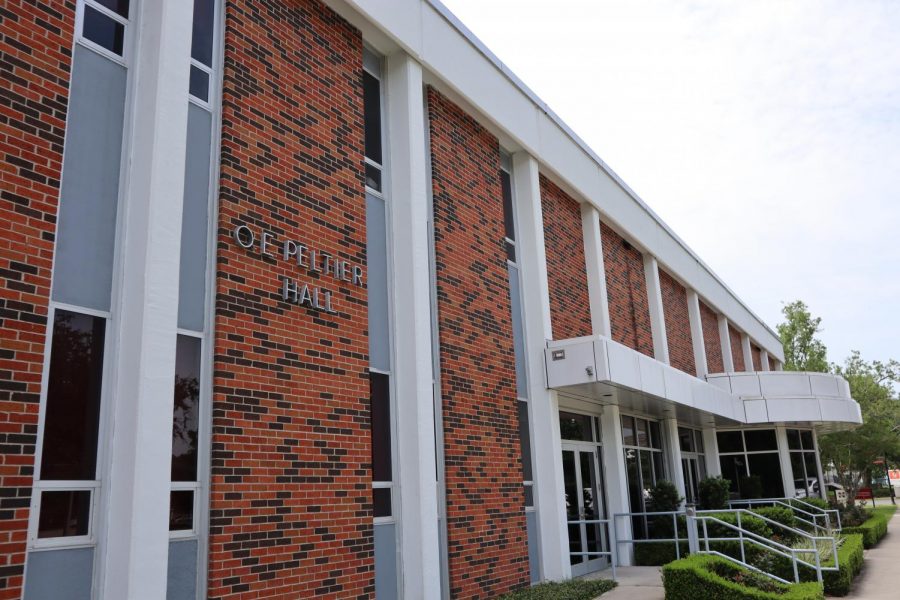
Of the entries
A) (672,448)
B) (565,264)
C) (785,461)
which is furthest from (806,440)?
(565,264)

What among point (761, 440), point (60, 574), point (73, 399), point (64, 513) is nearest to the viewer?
point (60, 574)

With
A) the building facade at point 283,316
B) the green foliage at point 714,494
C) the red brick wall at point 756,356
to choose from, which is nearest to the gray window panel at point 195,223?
the building facade at point 283,316

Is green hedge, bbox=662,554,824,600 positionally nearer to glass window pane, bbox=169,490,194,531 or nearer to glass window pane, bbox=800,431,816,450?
glass window pane, bbox=169,490,194,531

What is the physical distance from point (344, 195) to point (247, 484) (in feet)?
12.6

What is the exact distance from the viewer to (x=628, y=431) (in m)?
17.5

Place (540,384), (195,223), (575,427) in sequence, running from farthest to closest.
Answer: (575,427) → (540,384) → (195,223)

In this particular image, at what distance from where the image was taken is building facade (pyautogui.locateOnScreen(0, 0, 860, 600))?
19.8 ft

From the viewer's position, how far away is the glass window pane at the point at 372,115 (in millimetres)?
10570

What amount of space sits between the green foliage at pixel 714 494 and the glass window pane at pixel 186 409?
49.2 feet

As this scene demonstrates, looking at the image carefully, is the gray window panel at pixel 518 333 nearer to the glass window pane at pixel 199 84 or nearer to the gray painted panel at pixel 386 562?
the gray painted panel at pixel 386 562

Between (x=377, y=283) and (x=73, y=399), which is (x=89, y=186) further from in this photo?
(x=377, y=283)

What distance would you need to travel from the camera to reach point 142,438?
246 inches

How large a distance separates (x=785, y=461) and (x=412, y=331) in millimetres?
18935

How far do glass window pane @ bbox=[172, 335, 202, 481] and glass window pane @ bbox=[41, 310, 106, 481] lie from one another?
2.46 feet
